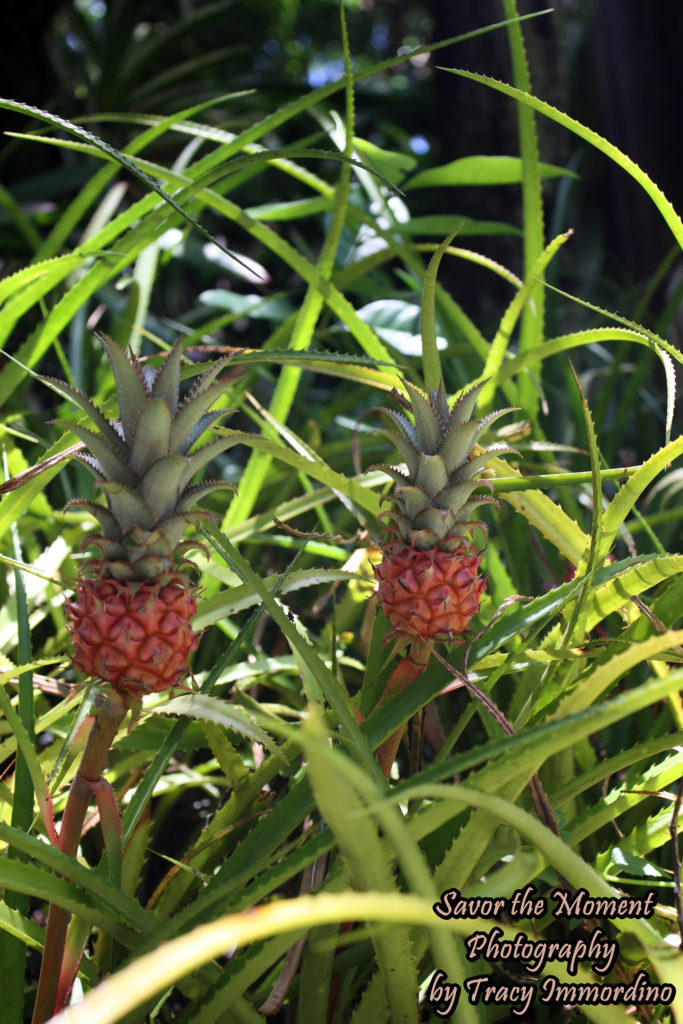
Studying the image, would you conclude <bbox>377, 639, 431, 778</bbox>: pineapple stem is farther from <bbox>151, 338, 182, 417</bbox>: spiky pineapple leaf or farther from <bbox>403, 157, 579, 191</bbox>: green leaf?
<bbox>403, 157, 579, 191</bbox>: green leaf

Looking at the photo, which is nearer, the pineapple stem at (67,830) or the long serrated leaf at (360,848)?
the long serrated leaf at (360,848)

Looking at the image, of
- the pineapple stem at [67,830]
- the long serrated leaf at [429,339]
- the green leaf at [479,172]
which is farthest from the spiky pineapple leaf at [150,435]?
the green leaf at [479,172]

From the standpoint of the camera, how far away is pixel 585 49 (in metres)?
2.51

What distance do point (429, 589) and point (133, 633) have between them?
0.58ft

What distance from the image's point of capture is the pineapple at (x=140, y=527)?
41 centimetres

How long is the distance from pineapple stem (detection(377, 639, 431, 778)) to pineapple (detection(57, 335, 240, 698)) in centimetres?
15

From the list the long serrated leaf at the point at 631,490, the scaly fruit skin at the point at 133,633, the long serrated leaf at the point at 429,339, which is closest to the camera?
the scaly fruit skin at the point at 133,633

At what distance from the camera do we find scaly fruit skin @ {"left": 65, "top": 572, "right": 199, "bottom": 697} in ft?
1.32

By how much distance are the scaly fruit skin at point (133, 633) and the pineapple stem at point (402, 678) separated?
160mm

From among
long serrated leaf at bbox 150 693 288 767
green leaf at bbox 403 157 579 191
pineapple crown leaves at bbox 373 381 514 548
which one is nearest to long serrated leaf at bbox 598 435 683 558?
pineapple crown leaves at bbox 373 381 514 548

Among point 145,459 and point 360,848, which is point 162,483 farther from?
point 360,848

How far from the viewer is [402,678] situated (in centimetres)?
52

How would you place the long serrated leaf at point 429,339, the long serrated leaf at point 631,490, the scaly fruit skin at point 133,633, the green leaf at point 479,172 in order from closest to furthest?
the scaly fruit skin at point 133,633 < the long serrated leaf at point 631,490 < the long serrated leaf at point 429,339 < the green leaf at point 479,172

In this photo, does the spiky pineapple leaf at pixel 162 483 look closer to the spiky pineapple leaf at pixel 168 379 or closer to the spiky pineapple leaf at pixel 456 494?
the spiky pineapple leaf at pixel 168 379
